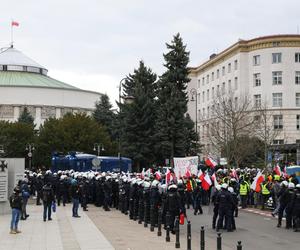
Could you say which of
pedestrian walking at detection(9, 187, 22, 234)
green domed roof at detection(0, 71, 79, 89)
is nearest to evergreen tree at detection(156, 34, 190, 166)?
pedestrian walking at detection(9, 187, 22, 234)

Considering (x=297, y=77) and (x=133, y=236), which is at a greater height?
(x=297, y=77)

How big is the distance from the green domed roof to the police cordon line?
328 feet

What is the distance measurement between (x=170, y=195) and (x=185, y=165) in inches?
375

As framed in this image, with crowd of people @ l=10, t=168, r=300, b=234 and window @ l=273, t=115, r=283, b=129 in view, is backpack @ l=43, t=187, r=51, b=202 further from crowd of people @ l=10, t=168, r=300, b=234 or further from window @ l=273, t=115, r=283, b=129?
window @ l=273, t=115, r=283, b=129

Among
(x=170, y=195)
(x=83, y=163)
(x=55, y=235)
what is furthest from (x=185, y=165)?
(x=83, y=163)

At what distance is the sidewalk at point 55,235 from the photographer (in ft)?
53.1

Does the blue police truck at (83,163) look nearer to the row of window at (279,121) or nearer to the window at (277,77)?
the row of window at (279,121)

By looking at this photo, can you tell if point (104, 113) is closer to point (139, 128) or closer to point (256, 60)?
point (256, 60)

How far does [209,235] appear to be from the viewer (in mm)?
18641

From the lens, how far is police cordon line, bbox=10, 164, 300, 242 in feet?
63.6

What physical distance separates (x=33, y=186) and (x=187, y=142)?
777 inches

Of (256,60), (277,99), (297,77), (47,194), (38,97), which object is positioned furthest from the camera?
(38,97)

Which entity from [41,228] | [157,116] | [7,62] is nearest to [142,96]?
[157,116]

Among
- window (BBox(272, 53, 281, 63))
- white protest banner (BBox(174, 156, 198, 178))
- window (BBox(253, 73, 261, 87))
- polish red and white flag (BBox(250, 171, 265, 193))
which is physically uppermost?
window (BBox(272, 53, 281, 63))
